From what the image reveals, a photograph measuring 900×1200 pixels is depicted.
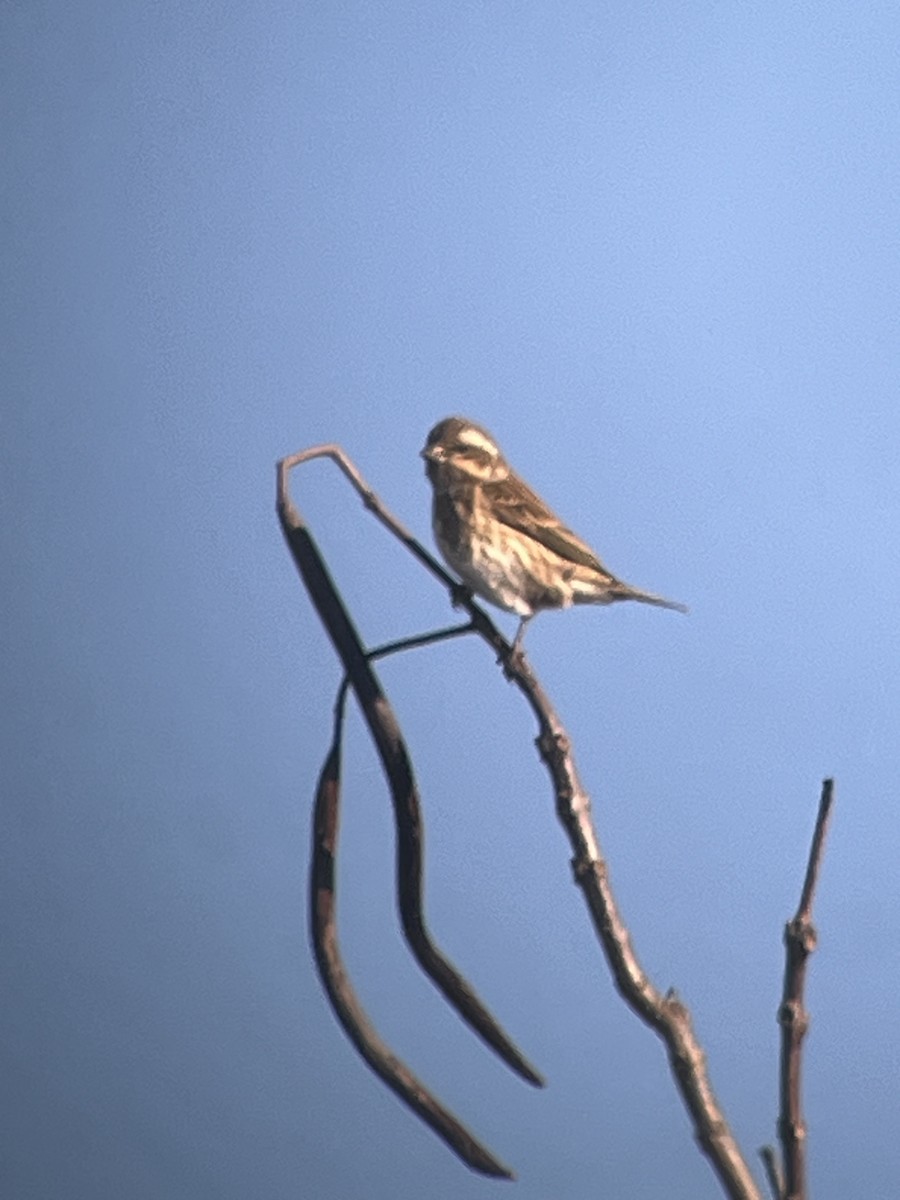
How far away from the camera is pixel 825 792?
54 cm

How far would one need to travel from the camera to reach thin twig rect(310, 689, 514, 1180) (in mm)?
523

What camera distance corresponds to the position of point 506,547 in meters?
1.58

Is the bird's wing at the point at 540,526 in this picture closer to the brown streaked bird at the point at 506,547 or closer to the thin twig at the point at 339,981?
the brown streaked bird at the point at 506,547

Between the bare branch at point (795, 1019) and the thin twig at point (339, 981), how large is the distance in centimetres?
9

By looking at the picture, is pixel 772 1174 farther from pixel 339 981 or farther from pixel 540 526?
pixel 540 526

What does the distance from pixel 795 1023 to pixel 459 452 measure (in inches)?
39.4

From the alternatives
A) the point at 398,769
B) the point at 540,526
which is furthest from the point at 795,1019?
the point at 540,526

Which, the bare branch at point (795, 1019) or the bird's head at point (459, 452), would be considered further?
the bird's head at point (459, 452)

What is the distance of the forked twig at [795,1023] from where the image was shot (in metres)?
0.50

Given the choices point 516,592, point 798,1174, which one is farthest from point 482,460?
point 798,1174

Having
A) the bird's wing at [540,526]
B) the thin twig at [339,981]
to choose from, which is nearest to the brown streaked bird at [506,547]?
the bird's wing at [540,526]

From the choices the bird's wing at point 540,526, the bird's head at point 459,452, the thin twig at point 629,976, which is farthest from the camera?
the bird's wing at point 540,526

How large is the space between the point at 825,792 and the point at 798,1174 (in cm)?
12

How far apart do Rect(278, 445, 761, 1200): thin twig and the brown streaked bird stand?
3.21 feet
